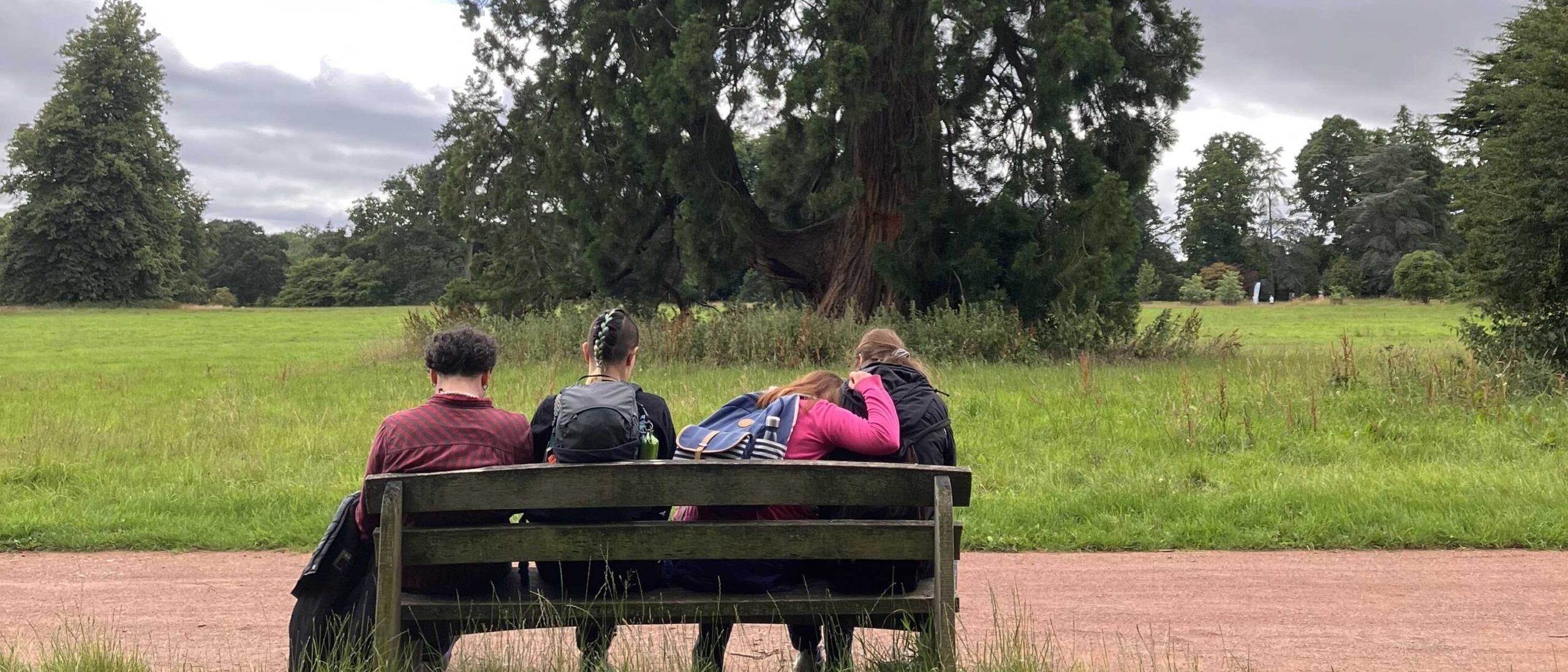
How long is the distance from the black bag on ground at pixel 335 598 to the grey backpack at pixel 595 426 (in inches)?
30.1

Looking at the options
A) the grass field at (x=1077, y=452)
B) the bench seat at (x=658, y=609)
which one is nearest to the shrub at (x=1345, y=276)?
the grass field at (x=1077, y=452)

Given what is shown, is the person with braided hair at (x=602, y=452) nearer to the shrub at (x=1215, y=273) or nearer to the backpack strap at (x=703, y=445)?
the backpack strap at (x=703, y=445)

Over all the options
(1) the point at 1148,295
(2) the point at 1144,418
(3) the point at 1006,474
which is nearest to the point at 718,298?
(2) the point at 1144,418

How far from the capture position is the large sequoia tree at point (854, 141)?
18141 millimetres

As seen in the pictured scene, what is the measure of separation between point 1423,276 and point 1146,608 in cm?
5954

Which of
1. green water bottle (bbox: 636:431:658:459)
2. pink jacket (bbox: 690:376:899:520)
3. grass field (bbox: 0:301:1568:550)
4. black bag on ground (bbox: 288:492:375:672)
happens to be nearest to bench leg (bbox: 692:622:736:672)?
pink jacket (bbox: 690:376:899:520)

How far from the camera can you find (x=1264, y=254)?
8350cm

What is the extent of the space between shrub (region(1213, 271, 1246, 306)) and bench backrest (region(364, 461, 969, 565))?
71.3 m

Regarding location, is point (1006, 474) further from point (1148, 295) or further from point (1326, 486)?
point (1148, 295)

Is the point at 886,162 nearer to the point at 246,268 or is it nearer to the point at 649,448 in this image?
the point at 649,448

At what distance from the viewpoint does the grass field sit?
718 centimetres

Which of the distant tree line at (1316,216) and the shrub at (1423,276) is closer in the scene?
the shrub at (1423,276)

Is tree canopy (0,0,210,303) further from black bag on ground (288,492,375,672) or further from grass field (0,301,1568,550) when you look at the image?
black bag on ground (288,492,375,672)

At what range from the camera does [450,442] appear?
3895 millimetres
